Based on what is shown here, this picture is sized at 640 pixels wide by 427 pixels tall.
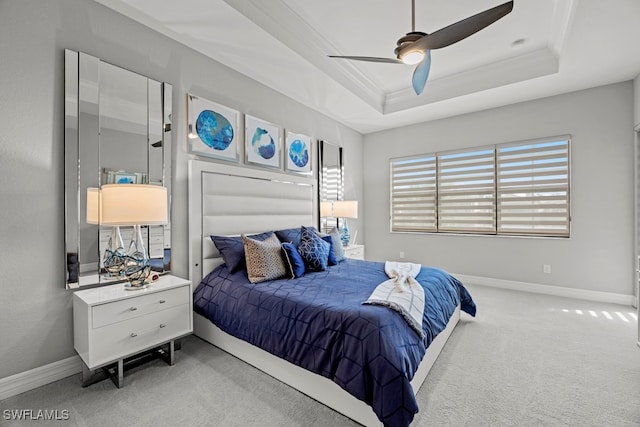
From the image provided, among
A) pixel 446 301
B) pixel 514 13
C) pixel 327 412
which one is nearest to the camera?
pixel 327 412

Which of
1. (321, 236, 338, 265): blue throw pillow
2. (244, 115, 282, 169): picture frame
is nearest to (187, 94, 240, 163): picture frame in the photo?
(244, 115, 282, 169): picture frame

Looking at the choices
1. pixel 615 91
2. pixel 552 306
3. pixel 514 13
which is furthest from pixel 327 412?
pixel 615 91

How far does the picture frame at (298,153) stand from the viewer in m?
3.88

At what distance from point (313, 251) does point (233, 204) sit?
3.32ft

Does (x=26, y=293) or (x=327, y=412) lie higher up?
(x=26, y=293)

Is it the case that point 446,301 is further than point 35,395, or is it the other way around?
point 446,301

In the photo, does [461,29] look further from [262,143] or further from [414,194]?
[414,194]

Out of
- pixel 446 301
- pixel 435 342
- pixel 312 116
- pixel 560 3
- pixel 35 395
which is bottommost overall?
pixel 35 395

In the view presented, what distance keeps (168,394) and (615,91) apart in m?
5.61

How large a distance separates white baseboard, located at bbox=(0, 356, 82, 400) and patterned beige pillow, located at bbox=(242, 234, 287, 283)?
137 cm

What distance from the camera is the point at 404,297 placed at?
6.32 feet

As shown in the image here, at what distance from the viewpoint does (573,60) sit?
120 inches

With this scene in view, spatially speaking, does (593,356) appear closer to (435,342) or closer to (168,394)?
(435,342)

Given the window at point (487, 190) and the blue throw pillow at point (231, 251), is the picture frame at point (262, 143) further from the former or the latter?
the window at point (487, 190)
